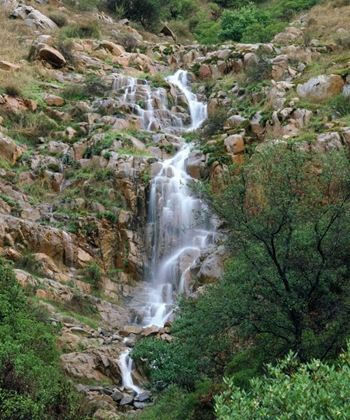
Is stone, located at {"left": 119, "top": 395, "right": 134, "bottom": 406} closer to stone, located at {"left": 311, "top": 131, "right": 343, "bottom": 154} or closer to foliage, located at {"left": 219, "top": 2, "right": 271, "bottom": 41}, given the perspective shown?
stone, located at {"left": 311, "top": 131, "right": 343, "bottom": 154}

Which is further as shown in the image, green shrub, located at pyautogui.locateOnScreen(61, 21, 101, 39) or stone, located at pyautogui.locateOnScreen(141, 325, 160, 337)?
green shrub, located at pyautogui.locateOnScreen(61, 21, 101, 39)

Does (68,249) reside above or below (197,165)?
below

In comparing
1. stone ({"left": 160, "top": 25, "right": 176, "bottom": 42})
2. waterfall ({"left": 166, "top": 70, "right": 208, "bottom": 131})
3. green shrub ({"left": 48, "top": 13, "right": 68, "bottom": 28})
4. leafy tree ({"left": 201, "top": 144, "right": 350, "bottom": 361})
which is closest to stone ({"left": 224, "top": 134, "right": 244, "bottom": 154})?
waterfall ({"left": 166, "top": 70, "right": 208, "bottom": 131})

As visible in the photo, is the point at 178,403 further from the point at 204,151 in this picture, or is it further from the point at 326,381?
the point at 204,151

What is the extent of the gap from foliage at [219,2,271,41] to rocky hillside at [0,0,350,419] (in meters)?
4.38

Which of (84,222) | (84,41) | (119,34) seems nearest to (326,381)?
(84,222)

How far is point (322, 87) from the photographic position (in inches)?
901

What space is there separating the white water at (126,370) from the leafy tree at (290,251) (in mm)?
5112

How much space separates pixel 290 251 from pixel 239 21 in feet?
110

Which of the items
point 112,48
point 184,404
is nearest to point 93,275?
point 184,404

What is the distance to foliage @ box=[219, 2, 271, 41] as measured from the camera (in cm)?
4038

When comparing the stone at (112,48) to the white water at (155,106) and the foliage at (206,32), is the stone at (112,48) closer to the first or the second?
the white water at (155,106)

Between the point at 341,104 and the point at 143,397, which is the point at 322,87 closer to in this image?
the point at 341,104

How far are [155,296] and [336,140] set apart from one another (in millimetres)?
8780
